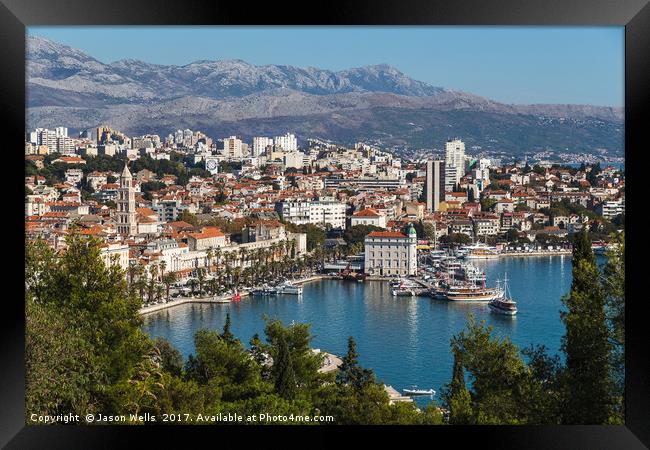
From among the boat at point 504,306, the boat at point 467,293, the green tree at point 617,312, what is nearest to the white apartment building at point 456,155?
the boat at point 467,293

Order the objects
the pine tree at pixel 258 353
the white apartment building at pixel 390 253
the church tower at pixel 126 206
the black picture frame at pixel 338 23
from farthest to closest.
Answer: the white apartment building at pixel 390 253
the church tower at pixel 126 206
the pine tree at pixel 258 353
the black picture frame at pixel 338 23

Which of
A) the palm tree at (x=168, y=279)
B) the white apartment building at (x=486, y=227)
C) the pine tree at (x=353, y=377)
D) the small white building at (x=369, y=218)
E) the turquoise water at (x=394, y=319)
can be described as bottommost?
→ the turquoise water at (x=394, y=319)

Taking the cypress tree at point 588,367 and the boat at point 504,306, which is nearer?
the cypress tree at point 588,367

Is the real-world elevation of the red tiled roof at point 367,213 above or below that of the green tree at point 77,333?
above

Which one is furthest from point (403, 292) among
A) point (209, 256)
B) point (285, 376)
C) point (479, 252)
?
point (285, 376)

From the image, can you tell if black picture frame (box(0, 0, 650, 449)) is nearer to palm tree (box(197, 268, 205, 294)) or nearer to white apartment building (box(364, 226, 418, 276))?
palm tree (box(197, 268, 205, 294))

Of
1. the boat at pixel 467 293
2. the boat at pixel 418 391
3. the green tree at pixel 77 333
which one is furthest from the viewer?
the boat at pixel 467 293

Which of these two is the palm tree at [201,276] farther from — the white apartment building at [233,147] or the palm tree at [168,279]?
the white apartment building at [233,147]
